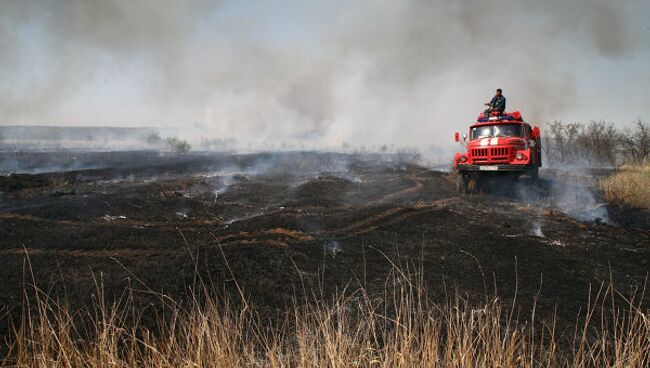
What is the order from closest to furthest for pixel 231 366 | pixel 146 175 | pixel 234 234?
pixel 231 366, pixel 234 234, pixel 146 175

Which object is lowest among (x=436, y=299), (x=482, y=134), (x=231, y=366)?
(x=436, y=299)

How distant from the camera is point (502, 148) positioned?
451 inches

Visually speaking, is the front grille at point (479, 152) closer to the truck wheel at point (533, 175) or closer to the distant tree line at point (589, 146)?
the truck wheel at point (533, 175)

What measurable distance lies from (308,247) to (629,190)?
11547 millimetres

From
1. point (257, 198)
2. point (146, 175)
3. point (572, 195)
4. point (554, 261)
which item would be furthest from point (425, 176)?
point (146, 175)

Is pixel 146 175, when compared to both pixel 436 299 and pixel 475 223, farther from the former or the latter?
pixel 436 299

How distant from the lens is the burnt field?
495 cm

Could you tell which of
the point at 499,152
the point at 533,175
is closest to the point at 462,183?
the point at 499,152

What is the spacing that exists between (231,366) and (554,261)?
235 inches

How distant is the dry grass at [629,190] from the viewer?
10.9 meters

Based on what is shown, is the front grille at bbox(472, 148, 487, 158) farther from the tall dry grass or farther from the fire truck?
the tall dry grass

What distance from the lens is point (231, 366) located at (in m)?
2.26

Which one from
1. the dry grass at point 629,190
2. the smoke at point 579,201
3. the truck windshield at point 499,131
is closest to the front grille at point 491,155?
the truck windshield at point 499,131

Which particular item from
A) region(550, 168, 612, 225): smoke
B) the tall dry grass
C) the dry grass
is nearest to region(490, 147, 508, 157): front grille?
region(550, 168, 612, 225): smoke
